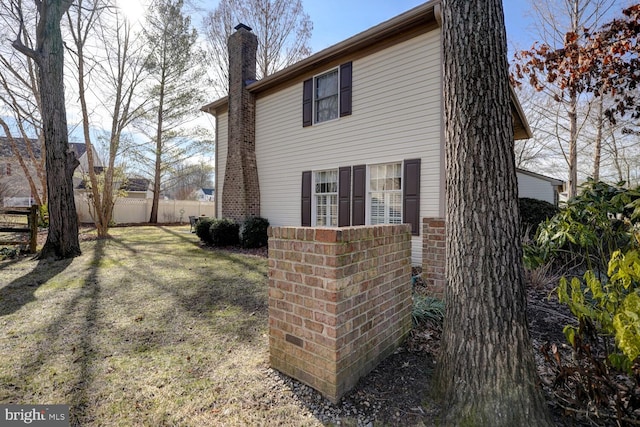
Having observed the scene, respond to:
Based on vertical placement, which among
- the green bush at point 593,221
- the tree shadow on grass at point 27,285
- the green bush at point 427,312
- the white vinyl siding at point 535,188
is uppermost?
the white vinyl siding at point 535,188

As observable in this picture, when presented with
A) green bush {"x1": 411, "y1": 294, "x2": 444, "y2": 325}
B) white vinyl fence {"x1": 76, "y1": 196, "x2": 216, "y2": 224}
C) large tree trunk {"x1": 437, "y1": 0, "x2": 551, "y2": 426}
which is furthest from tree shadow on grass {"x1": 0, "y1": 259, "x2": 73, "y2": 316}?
white vinyl fence {"x1": 76, "y1": 196, "x2": 216, "y2": 224}

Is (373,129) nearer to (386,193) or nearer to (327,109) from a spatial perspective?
(386,193)

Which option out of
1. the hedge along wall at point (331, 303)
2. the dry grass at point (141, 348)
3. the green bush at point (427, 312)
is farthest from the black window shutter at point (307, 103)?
the hedge along wall at point (331, 303)

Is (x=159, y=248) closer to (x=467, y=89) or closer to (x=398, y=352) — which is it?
(x=398, y=352)

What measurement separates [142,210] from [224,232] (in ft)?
38.5

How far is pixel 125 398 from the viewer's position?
2.06 m

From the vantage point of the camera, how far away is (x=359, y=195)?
24.4 ft

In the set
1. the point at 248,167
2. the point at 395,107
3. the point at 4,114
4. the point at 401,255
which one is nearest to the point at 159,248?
the point at 248,167

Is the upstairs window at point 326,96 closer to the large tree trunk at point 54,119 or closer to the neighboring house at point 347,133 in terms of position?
the neighboring house at point 347,133

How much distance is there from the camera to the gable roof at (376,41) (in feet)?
19.7

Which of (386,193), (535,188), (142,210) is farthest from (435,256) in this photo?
(142,210)

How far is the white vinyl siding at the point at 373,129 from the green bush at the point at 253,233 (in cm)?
55

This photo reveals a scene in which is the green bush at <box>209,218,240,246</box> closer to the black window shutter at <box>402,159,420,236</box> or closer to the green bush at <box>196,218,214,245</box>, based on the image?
the green bush at <box>196,218,214,245</box>

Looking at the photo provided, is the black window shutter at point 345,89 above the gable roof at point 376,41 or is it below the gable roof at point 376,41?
below
